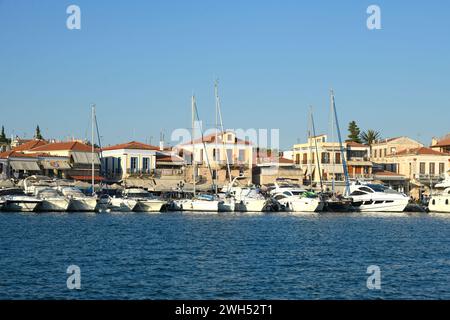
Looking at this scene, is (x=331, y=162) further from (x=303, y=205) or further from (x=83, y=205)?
(x=83, y=205)

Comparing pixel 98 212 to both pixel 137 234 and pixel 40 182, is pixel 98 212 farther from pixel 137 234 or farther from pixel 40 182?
pixel 137 234

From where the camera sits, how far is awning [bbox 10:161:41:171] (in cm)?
9175

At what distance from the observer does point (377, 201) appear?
81.2m

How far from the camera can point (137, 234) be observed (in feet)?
158

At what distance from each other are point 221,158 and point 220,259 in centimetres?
6588

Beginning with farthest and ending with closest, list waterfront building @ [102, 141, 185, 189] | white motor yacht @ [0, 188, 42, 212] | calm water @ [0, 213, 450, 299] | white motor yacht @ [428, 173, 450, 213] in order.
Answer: waterfront building @ [102, 141, 185, 189] → white motor yacht @ [428, 173, 450, 213] → white motor yacht @ [0, 188, 42, 212] → calm water @ [0, 213, 450, 299]

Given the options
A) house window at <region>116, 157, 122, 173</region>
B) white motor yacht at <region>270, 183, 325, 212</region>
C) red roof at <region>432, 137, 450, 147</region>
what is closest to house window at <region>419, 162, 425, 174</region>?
red roof at <region>432, 137, 450, 147</region>

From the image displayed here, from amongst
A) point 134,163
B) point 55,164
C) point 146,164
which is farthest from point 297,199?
point 55,164

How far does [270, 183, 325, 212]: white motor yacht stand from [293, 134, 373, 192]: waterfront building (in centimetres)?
1385

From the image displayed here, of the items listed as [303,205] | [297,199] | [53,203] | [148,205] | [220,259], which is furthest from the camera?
[297,199]

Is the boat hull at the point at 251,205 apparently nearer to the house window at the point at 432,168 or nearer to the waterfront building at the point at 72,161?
the waterfront building at the point at 72,161

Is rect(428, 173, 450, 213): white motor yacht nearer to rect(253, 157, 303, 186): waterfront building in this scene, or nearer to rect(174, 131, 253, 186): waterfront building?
rect(253, 157, 303, 186): waterfront building
